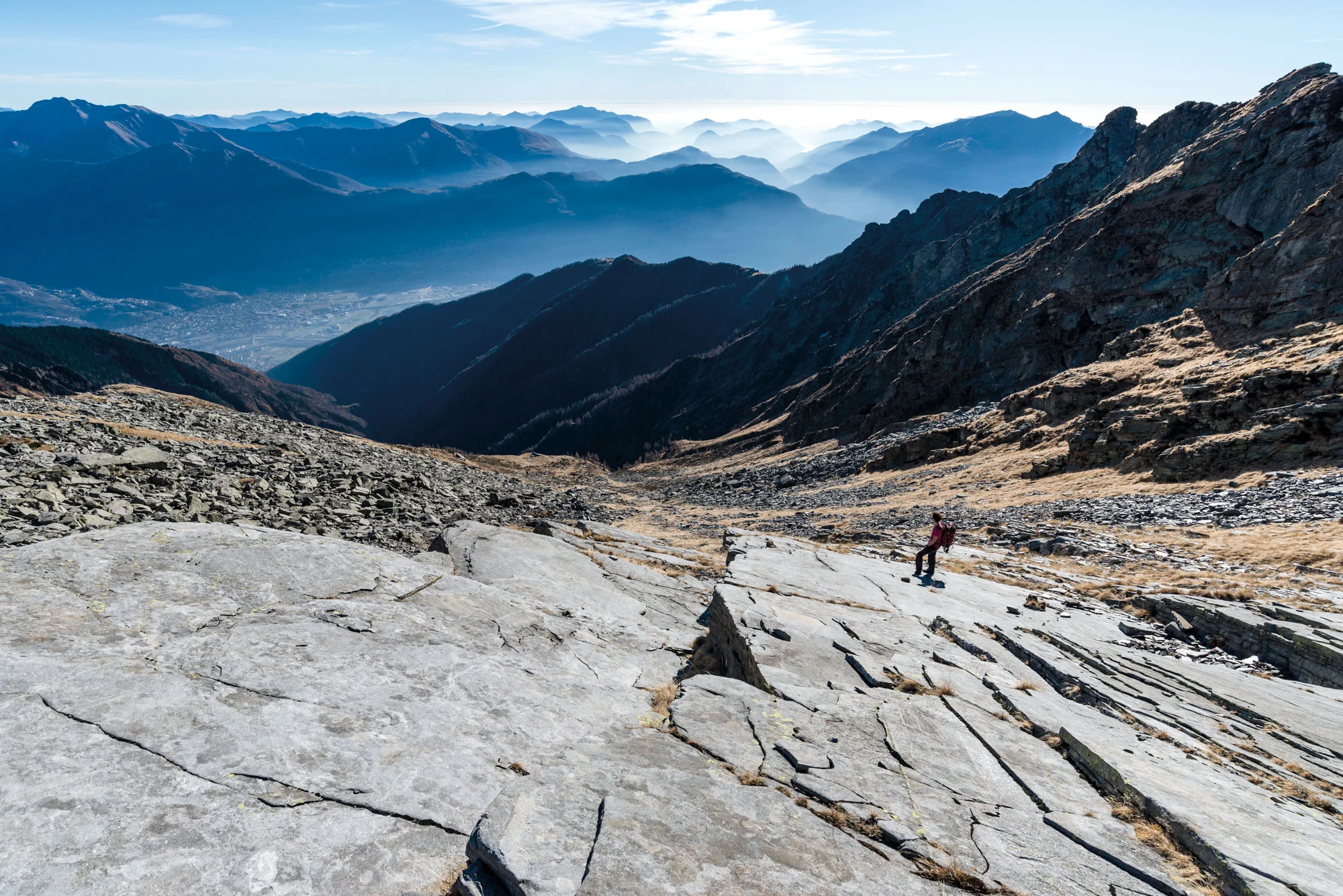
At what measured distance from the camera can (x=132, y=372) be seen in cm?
11381

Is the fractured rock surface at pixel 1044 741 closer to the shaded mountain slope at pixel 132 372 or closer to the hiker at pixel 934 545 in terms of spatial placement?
the hiker at pixel 934 545

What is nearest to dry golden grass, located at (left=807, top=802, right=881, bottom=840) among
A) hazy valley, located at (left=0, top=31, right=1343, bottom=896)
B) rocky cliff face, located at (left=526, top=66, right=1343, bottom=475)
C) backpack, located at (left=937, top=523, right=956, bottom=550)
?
hazy valley, located at (left=0, top=31, right=1343, bottom=896)

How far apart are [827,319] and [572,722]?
104734 millimetres

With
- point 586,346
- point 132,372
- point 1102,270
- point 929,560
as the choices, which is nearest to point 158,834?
point 929,560

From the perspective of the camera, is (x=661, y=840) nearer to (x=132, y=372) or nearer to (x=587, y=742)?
(x=587, y=742)

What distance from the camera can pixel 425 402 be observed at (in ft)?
612

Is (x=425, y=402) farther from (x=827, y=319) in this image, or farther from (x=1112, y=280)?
(x=1112, y=280)

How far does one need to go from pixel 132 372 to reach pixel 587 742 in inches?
5574

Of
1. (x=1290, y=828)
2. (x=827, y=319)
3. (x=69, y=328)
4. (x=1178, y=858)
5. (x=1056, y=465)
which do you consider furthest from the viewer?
(x=69, y=328)

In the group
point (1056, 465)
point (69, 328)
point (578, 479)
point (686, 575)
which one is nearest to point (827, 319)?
point (578, 479)

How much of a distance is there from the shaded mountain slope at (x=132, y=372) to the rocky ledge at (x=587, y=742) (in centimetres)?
8986

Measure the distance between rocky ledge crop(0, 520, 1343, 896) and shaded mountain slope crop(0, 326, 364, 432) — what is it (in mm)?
89862

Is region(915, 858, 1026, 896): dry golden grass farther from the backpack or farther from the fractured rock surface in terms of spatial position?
the backpack

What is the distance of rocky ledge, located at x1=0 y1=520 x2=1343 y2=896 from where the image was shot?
5.11 m
